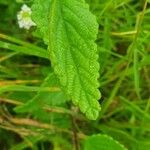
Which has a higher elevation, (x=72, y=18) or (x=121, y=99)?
(x=72, y=18)

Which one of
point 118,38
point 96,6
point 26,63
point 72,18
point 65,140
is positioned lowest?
point 65,140

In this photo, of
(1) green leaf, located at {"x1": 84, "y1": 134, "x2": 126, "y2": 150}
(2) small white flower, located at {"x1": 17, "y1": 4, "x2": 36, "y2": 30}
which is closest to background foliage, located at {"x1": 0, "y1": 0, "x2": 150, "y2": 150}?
(2) small white flower, located at {"x1": 17, "y1": 4, "x2": 36, "y2": 30}

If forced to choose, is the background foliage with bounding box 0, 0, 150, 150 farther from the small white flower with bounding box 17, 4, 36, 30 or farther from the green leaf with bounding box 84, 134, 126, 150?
the green leaf with bounding box 84, 134, 126, 150

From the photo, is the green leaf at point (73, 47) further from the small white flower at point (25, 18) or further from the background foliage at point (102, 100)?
the small white flower at point (25, 18)

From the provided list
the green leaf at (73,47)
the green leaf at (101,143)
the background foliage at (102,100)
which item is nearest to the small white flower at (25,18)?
the background foliage at (102,100)

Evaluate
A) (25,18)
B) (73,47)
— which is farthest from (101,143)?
(25,18)

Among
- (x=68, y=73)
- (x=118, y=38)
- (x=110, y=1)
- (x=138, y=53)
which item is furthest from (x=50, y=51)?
(x=118, y=38)

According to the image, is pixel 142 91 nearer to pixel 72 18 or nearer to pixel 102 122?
pixel 102 122
